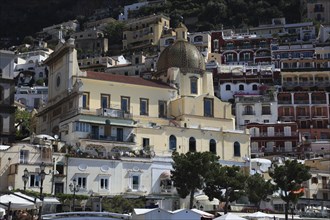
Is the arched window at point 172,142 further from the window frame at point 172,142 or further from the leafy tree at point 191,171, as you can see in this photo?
the leafy tree at point 191,171

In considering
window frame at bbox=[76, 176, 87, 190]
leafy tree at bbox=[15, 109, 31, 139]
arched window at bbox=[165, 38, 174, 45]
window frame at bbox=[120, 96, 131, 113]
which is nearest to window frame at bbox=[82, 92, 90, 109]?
window frame at bbox=[120, 96, 131, 113]

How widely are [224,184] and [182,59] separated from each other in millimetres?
22080

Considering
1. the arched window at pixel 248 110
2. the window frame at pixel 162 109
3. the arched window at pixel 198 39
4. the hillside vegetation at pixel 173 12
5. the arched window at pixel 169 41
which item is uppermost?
the hillside vegetation at pixel 173 12

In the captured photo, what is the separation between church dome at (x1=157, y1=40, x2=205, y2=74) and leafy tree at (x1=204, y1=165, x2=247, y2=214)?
19695 mm

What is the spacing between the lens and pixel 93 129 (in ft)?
195

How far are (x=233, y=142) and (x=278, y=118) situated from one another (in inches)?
1235

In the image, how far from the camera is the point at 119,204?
5203 cm

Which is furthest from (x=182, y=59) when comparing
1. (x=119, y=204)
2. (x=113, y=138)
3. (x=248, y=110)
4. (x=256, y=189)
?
(x=248, y=110)

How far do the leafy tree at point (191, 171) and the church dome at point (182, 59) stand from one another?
19657mm

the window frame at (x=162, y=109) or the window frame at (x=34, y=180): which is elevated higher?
the window frame at (x=162, y=109)

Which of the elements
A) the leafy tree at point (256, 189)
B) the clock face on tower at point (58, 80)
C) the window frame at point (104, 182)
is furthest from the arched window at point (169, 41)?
the leafy tree at point (256, 189)

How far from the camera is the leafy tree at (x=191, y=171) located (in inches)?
2047

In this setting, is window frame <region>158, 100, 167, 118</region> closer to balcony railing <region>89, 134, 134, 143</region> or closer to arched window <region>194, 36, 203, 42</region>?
balcony railing <region>89, 134, 134, 143</region>

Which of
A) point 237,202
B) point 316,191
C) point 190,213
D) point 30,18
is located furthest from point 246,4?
point 190,213
